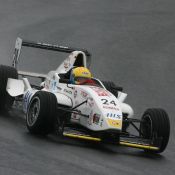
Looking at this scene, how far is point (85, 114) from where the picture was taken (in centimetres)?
1271

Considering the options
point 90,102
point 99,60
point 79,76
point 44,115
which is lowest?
point 44,115

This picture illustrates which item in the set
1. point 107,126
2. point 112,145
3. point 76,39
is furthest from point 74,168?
point 76,39

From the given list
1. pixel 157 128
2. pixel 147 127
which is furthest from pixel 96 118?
pixel 147 127

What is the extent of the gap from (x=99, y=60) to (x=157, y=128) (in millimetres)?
8802

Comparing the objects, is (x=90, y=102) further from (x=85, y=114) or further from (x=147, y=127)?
(x=147, y=127)

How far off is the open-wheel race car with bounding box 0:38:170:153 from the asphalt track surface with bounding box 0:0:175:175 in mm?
224

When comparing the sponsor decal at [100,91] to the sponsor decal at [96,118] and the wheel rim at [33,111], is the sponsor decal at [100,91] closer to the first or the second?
the sponsor decal at [96,118]

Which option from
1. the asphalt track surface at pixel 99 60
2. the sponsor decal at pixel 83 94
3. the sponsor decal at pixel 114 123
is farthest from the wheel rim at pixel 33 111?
the sponsor decal at pixel 114 123

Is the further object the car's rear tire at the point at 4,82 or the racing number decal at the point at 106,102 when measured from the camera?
the car's rear tire at the point at 4,82

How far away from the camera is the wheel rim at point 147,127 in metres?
13.0

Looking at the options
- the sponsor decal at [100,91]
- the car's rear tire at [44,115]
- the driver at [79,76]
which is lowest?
the car's rear tire at [44,115]

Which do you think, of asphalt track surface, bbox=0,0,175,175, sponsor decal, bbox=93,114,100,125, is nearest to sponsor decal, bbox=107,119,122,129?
sponsor decal, bbox=93,114,100,125

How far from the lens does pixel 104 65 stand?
20.8 metres

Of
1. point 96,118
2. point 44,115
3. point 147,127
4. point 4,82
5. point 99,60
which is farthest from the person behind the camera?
point 99,60
